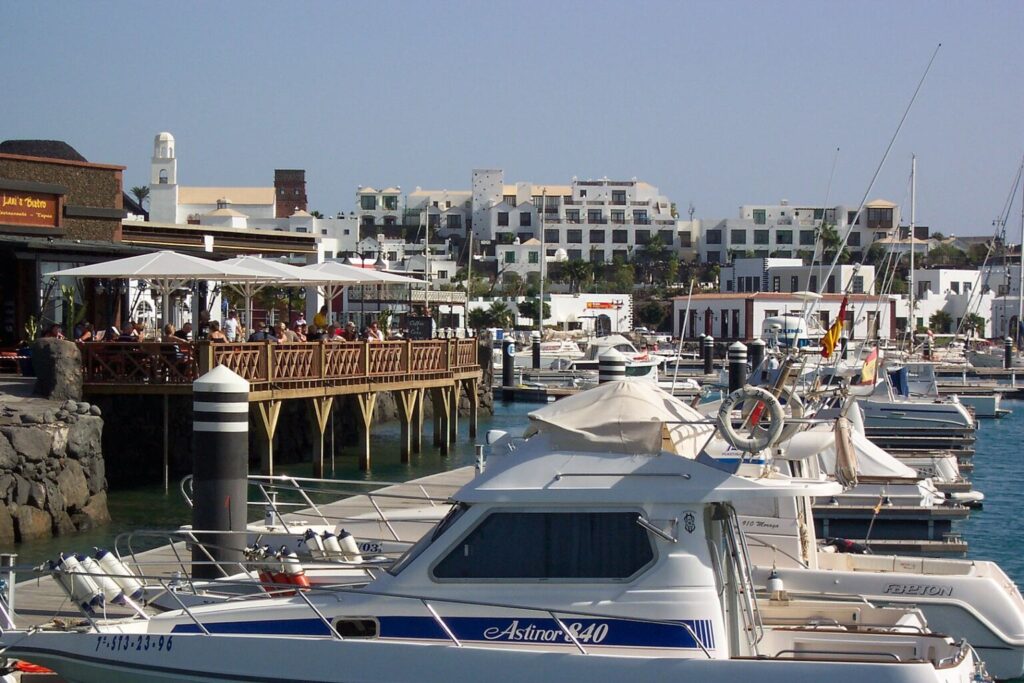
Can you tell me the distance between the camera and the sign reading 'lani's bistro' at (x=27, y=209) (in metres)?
30.3

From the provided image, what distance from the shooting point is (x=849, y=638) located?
1095 cm

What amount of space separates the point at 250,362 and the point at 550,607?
1671 cm

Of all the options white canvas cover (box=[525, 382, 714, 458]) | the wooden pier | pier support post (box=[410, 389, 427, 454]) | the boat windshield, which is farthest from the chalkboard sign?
the boat windshield

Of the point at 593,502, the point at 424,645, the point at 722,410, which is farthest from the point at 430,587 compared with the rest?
the point at 722,410

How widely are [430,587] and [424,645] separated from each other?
43 centimetres

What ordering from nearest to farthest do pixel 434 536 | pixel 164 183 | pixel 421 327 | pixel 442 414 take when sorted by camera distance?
pixel 434 536, pixel 442 414, pixel 421 327, pixel 164 183

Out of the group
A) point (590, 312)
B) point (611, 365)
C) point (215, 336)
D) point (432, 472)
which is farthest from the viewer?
point (590, 312)

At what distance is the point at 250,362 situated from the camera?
25562 mm

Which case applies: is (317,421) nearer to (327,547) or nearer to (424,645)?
(327,547)

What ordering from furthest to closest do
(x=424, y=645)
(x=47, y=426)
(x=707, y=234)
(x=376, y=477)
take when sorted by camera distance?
(x=707, y=234), (x=376, y=477), (x=47, y=426), (x=424, y=645)

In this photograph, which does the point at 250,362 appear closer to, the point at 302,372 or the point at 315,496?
the point at 302,372

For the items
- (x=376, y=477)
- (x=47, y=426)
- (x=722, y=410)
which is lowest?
(x=376, y=477)

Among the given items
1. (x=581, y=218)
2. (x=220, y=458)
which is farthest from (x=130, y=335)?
(x=581, y=218)

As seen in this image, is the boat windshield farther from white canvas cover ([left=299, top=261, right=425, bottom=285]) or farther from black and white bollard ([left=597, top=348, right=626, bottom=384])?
white canvas cover ([left=299, top=261, right=425, bottom=285])
